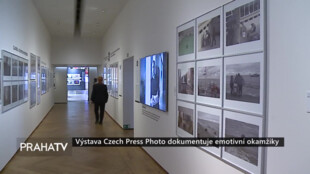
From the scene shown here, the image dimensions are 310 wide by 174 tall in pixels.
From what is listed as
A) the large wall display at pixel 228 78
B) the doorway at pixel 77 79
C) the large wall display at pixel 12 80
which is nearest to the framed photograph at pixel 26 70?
the large wall display at pixel 12 80

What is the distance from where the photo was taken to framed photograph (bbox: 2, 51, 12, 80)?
15.8 ft

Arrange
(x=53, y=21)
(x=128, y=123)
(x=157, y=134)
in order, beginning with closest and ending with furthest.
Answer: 1. (x=157, y=134)
2. (x=128, y=123)
3. (x=53, y=21)

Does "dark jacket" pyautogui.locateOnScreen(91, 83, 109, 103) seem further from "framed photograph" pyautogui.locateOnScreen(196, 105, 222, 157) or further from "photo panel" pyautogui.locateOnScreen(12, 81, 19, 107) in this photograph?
"framed photograph" pyautogui.locateOnScreen(196, 105, 222, 157)

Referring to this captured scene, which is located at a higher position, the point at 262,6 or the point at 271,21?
the point at 262,6

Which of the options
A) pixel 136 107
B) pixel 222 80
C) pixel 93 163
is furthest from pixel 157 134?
pixel 222 80

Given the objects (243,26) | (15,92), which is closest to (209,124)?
(243,26)

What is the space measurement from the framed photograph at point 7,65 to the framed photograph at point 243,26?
393 cm

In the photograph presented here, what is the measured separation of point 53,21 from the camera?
11.8 meters

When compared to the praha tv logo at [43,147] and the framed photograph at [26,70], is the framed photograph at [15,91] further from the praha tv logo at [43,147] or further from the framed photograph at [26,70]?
the praha tv logo at [43,147]

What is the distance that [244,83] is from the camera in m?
2.54

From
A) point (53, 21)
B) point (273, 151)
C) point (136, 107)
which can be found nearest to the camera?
point (273, 151)

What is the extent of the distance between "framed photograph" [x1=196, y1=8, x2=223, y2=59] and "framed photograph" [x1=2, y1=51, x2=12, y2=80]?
348 cm

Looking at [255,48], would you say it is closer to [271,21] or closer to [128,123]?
[271,21]

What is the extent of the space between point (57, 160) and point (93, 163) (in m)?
0.81
